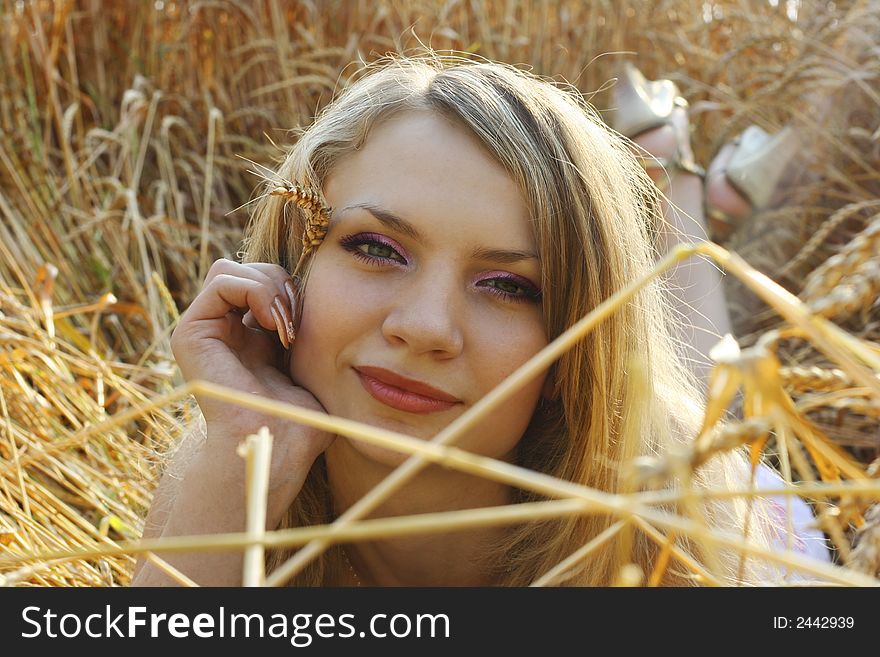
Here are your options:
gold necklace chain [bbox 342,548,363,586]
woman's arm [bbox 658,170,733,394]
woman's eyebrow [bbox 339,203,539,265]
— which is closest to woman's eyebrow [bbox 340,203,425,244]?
woman's eyebrow [bbox 339,203,539,265]

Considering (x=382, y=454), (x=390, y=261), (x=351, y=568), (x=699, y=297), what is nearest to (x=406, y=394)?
(x=382, y=454)

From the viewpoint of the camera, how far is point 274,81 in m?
2.93

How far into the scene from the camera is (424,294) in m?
1.29

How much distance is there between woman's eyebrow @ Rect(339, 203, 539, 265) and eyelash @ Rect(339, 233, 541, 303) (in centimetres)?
3

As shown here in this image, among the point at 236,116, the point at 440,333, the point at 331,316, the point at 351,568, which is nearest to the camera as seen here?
the point at 440,333

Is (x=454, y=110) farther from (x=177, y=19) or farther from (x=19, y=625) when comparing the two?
(x=177, y=19)

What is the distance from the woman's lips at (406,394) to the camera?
1.29 meters

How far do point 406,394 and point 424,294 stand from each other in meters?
0.14

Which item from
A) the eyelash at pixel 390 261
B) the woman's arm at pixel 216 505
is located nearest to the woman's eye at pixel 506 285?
the eyelash at pixel 390 261

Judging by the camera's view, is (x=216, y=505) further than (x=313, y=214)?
No

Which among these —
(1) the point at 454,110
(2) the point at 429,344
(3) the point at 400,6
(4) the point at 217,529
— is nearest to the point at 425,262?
(2) the point at 429,344

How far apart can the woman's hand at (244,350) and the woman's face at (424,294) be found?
5 centimetres

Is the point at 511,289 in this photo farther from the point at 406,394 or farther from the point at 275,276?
the point at 275,276

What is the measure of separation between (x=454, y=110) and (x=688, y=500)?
3.37 feet
